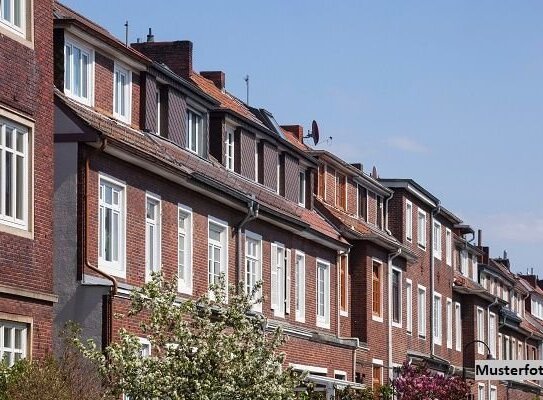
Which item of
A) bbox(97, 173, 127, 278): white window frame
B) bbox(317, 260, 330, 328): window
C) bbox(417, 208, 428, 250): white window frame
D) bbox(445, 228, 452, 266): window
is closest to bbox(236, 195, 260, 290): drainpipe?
bbox(97, 173, 127, 278): white window frame

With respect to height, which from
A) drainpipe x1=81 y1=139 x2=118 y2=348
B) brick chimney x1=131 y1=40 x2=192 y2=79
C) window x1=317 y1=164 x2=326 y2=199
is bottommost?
drainpipe x1=81 y1=139 x2=118 y2=348

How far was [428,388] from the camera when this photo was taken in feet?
144

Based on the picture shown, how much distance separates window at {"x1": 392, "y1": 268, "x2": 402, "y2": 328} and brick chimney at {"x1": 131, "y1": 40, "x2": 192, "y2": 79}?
14.6m

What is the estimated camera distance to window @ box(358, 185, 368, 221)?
51531 mm

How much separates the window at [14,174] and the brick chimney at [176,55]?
15592 mm

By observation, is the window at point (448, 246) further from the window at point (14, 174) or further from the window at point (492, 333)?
the window at point (14, 174)

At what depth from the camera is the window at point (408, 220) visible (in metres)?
56.1

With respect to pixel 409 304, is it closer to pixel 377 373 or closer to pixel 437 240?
pixel 377 373

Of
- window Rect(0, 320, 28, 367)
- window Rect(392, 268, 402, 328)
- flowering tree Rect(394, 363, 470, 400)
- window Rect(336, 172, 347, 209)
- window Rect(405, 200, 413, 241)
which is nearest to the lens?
window Rect(0, 320, 28, 367)

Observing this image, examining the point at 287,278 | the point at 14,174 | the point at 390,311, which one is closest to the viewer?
the point at 14,174

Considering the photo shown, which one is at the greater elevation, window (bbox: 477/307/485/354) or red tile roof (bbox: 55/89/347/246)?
red tile roof (bbox: 55/89/347/246)

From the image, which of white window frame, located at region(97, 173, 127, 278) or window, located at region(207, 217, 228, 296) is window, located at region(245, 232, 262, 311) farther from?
white window frame, located at region(97, 173, 127, 278)

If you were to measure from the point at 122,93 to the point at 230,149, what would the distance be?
749 cm

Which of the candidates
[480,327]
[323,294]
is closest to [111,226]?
[323,294]
